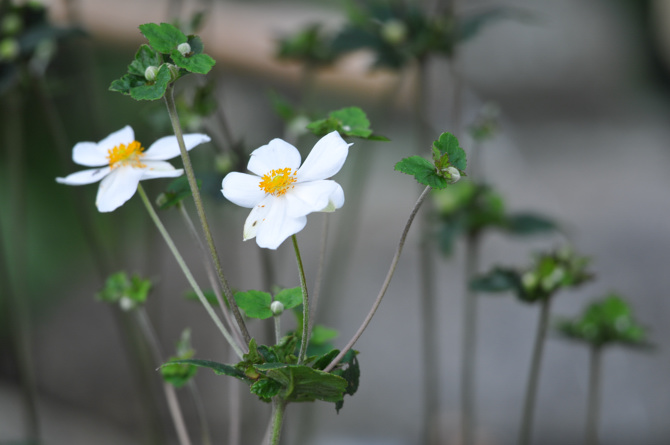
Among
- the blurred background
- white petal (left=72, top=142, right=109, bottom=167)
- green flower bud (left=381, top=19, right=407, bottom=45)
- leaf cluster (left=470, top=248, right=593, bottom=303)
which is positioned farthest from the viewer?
the blurred background

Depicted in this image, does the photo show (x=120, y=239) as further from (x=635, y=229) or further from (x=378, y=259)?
(x=635, y=229)

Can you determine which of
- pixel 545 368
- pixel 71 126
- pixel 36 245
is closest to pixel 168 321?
pixel 36 245

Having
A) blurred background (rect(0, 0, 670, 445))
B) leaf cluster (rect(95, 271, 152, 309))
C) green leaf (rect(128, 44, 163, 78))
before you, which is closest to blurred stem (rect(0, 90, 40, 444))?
blurred background (rect(0, 0, 670, 445))

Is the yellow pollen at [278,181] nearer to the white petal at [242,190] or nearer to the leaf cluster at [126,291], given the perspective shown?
the white petal at [242,190]

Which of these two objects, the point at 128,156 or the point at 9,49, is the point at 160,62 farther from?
the point at 9,49

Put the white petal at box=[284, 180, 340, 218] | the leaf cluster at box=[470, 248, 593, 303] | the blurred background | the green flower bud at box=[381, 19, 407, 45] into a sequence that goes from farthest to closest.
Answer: the blurred background < the green flower bud at box=[381, 19, 407, 45] < the leaf cluster at box=[470, 248, 593, 303] < the white petal at box=[284, 180, 340, 218]

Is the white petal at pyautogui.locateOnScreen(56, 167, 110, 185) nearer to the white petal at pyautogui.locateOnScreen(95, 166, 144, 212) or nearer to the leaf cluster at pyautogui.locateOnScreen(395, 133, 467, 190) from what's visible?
the white petal at pyautogui.locateOnScreen(95, 166, 144, 212)
